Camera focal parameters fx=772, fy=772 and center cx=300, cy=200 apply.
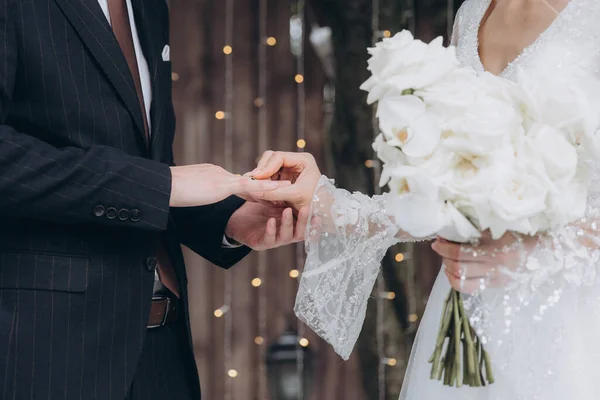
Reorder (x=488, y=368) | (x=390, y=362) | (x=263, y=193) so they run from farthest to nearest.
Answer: (x=390, y=362) → (x=263, y=193) → (x=488, y=368)

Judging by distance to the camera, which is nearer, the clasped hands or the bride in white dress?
the bride in white dress

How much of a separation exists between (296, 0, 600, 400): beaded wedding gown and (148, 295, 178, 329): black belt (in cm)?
30

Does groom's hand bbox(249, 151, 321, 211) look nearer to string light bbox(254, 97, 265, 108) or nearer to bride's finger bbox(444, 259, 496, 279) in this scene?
bride's finger bbox(444, 259, 496, 279)

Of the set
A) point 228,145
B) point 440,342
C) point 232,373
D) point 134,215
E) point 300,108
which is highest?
point 300,108

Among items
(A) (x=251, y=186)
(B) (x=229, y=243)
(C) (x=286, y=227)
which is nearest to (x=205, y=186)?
(A) (x=251, y=186)

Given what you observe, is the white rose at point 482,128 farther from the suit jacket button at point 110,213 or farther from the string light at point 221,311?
the string light at point 221,311

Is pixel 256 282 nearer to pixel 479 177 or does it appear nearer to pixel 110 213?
pixel 110 213

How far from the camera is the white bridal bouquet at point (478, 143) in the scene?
1.18 metres

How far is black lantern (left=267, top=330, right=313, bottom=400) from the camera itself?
3164 mm

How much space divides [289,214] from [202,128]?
1.46 m

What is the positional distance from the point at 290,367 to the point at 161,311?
5.04ft

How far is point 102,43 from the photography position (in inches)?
60.6

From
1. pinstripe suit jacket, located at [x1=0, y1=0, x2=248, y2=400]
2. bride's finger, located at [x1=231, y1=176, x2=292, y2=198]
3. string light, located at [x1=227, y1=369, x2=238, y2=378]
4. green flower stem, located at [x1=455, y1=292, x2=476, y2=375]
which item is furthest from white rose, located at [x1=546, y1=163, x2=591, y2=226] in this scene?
string light, located at [x1=227, y1=369, x2=238, y2=378]

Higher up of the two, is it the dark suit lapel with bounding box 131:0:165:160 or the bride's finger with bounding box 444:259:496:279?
the dark suit lapel with bounding box 131:0:165:160
